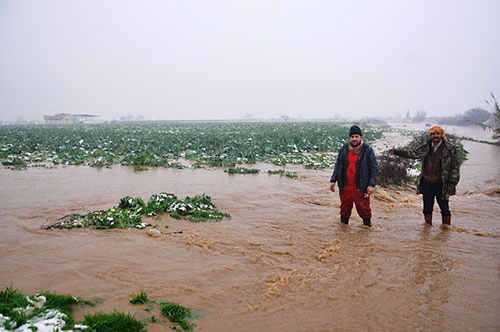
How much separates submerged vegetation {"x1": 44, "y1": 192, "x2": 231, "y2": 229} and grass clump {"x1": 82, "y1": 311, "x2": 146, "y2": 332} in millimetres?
2910

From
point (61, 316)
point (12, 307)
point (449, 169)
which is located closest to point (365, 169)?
point (449, 169)

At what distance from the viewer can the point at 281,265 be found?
4.21 meters

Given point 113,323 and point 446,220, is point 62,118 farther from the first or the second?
point 446,220

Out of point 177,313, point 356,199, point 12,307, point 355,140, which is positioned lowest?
point 177,313

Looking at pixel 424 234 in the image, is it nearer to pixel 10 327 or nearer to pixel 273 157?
pixel 10 327

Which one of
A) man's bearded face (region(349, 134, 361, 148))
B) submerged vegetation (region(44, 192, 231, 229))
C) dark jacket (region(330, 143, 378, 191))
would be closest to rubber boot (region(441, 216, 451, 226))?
dark jacket (region(330, 143, 378, 191))

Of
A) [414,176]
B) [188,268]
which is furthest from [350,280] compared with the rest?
[414,176]

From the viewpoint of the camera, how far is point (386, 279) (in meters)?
3.81

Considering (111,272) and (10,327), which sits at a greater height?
(10,327)

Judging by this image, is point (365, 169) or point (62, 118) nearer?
point (365, 169)

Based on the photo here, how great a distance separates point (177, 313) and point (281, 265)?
1722 mm

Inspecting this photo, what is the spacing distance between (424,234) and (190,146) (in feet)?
51.6

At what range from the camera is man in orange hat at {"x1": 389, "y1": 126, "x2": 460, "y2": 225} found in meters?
5.21

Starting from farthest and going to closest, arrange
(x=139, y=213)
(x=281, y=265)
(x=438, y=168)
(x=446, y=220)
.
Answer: (x=139, y=213) < (x=446, y=220) < (x=438, y=168) < (x=281, y=265)
